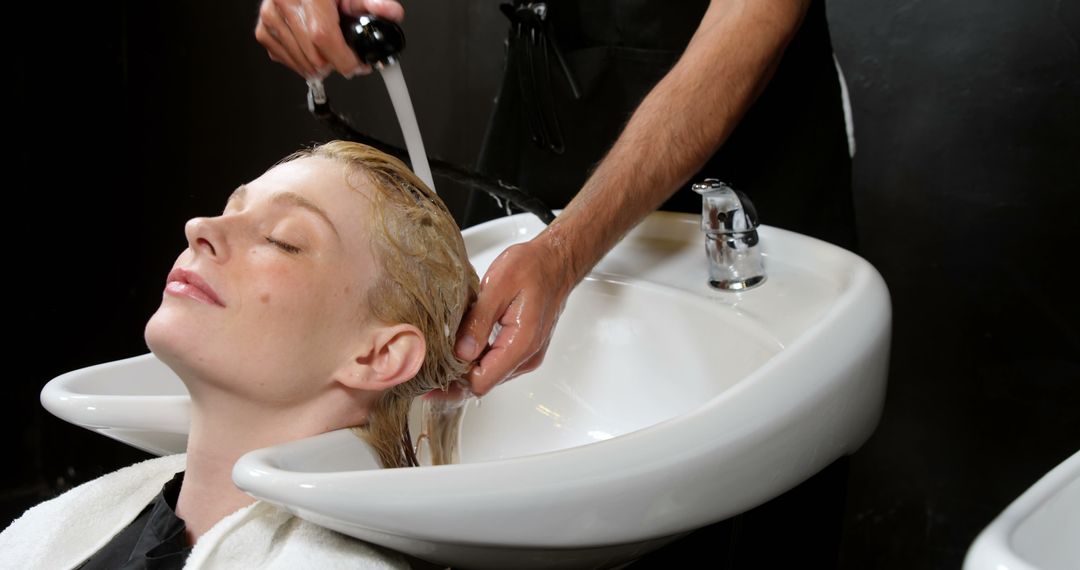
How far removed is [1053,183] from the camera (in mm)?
1822

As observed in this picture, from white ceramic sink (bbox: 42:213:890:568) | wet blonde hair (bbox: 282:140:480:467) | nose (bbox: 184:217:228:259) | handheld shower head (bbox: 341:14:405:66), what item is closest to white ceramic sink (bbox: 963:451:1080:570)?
white ceramic sink (bbox: 42:213:890:568)

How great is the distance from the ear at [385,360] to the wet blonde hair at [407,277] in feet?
0.05

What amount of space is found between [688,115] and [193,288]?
2.26ft

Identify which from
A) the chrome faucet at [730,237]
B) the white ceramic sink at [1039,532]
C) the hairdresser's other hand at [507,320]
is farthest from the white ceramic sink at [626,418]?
the white ceramic sink at [1039,532]

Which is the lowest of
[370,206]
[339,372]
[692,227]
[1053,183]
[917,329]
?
[917,329]

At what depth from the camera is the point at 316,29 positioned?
3.90 ft

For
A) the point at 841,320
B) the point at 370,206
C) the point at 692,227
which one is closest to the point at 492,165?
the point at 692,227

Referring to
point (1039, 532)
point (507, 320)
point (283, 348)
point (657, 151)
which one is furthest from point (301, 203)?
point (1039, 532)

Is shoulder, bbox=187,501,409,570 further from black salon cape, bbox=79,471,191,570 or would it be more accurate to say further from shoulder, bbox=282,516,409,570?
black salon cape, bbox=79,471,191,570

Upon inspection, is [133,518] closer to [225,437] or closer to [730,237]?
[225,437]

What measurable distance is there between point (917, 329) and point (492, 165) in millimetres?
922

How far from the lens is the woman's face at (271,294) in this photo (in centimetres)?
94

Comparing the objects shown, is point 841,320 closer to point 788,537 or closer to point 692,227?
point 788,537

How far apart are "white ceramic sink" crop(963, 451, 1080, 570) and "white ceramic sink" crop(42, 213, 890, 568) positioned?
0.78 ft
